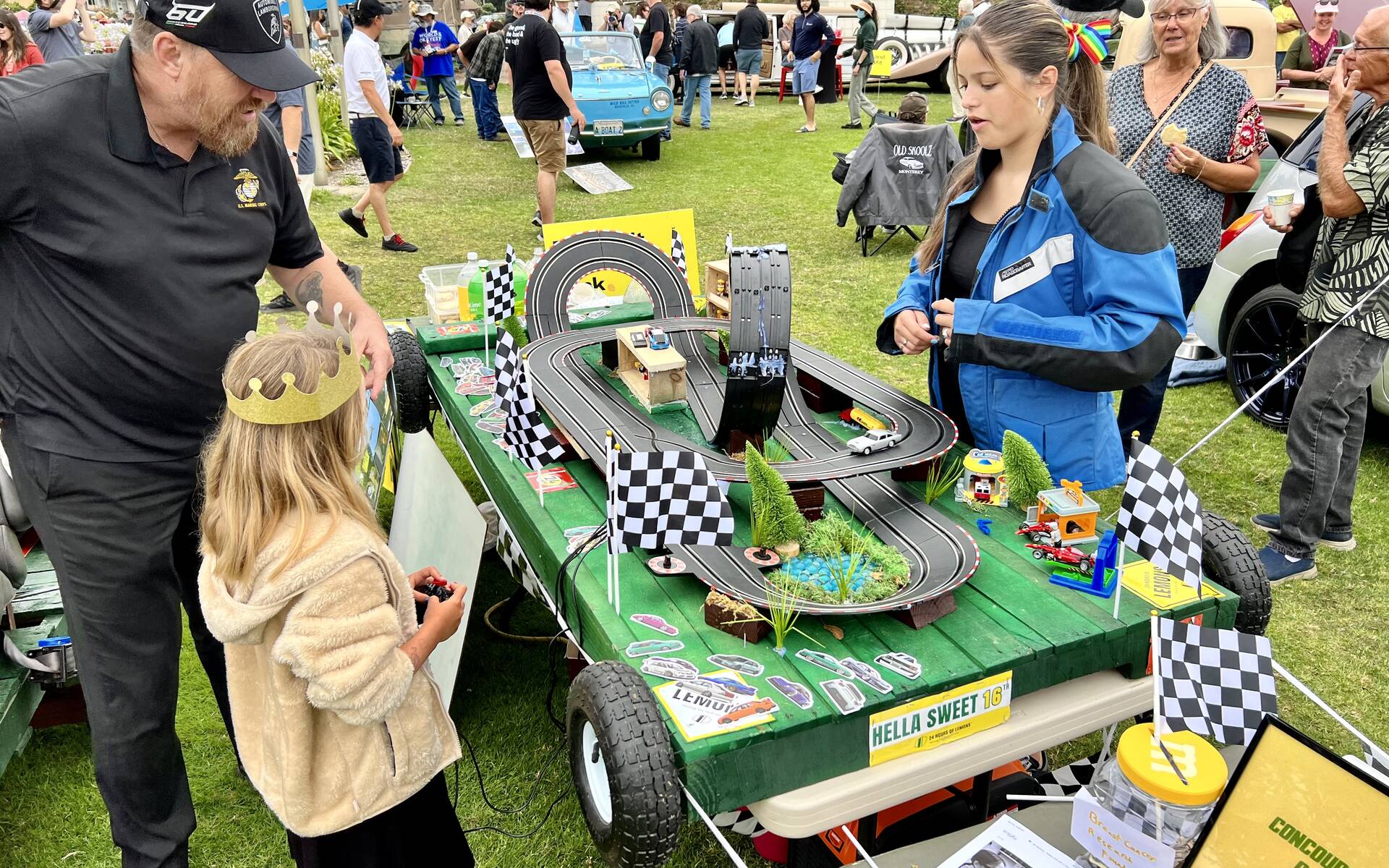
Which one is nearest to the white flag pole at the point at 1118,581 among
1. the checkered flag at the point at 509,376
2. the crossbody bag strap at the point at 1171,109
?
the checkered flag at the point at 509,376

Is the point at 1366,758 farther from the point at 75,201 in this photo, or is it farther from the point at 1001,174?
the point at 75,201

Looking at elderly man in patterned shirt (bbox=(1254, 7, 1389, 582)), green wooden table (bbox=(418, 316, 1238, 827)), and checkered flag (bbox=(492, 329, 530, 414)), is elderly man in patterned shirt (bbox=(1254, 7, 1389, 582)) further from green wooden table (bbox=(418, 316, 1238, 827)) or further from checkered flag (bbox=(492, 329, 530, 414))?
checkered flag (bbox=(492, 329, 530, 414))

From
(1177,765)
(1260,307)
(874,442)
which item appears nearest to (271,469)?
(874,442)

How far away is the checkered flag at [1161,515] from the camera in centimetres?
234

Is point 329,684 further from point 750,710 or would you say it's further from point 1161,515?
point 1161,515

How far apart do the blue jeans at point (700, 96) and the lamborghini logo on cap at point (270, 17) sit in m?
14.4

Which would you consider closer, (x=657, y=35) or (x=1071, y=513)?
(x=1071, y=513)

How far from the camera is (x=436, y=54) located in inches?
632

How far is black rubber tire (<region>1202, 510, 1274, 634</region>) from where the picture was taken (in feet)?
8.71

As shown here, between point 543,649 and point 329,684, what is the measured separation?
2069 mm

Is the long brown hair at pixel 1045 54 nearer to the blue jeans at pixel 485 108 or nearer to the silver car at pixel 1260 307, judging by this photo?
the silver car at pixel 1260 307

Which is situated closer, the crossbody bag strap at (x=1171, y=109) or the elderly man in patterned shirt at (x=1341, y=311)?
the elderly man in patterned shirt at (x=1341, y=311)

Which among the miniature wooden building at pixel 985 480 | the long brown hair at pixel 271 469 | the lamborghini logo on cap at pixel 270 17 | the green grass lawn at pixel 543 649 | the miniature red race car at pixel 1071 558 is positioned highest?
the lamborghini logo on cap at pixel 270 17

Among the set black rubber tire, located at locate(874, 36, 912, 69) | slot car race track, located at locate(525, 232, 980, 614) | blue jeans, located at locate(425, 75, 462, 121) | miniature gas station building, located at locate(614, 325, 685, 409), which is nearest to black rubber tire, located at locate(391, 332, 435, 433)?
slot car race track, located at locate(525, 232, 980, 614)
